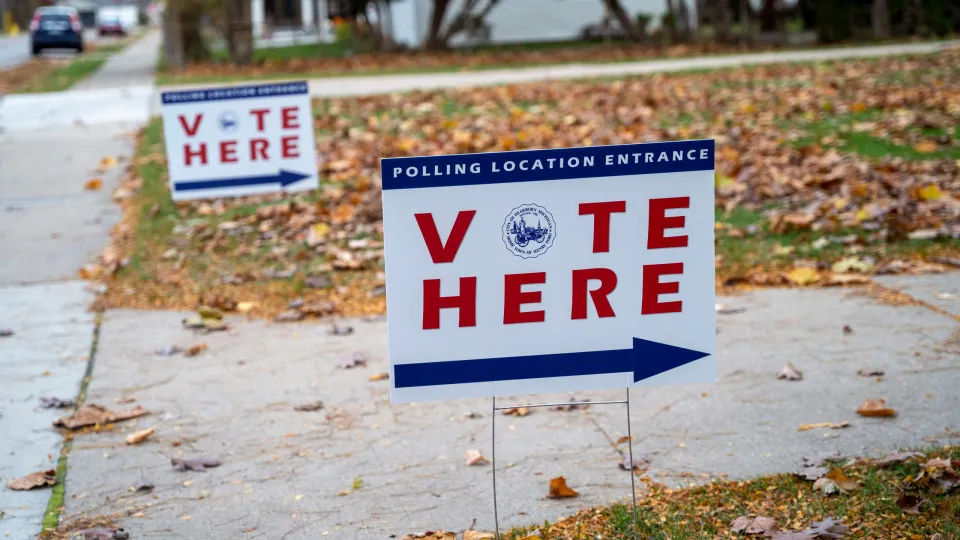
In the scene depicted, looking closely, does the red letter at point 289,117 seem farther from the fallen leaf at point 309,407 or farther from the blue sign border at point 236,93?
the fallen leaf at point 309,407

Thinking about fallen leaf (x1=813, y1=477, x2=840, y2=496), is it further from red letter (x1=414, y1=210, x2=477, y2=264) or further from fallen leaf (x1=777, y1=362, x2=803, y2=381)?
red letter (x1=414, y1=210, x2=477, y2=264)

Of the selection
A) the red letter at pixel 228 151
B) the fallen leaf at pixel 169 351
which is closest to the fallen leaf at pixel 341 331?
the fallen leaf at pixel 169 351

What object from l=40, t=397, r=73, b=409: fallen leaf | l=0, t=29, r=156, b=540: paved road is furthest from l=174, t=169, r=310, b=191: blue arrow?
l=40, t=397, r=73, b=409: fallen leaf

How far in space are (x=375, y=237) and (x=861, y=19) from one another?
24.6m

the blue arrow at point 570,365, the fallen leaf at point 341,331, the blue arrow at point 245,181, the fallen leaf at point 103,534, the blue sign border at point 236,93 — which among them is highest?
the blue sign border at point 236,93

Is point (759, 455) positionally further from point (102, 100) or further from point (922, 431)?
point (102, 100)

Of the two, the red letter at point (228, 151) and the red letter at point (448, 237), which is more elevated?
the red letter at point (448, 237)

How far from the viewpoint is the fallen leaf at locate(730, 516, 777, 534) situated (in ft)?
12.7

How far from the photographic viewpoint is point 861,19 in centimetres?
2981

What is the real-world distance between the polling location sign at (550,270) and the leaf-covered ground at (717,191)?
3439mm

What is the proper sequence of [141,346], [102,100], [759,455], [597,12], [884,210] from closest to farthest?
[759,455], [141,346], [884,210], [102,100], [597,12]

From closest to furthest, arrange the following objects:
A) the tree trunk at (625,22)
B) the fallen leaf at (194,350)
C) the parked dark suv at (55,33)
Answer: the fallen leaf at (194,350) < the tree trunk at (625,22) < the parked dark suv at (55,33)

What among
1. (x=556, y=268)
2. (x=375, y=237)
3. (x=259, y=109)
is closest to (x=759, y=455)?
(x=556, y=268)

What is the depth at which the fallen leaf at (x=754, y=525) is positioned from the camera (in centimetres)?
388
